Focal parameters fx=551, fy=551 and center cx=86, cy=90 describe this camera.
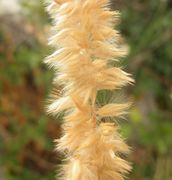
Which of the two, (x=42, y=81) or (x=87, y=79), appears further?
(x=42, y=81)

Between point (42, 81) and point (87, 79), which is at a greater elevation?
point (87, 79)

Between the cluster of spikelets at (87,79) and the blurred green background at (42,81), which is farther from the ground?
the cluster of spikelets at (87,79)

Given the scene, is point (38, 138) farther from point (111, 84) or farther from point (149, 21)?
point (111, 84)

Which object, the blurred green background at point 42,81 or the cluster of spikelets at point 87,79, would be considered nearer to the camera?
the cluster of spikelets at point 87,79

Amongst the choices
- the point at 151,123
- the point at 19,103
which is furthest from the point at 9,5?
the point at 151,123
